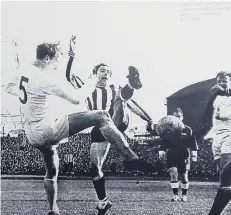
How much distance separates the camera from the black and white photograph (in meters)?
2.68

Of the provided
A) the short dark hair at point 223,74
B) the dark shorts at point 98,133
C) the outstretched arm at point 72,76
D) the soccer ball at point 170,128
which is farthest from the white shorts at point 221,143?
the outstretched arm at point 72,76

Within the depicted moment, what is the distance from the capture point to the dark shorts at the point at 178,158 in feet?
9.00

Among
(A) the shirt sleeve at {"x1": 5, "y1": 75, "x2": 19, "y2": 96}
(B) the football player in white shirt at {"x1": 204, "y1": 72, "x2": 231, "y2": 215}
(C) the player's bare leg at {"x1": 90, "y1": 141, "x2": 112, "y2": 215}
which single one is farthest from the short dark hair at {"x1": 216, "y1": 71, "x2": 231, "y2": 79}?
(A) the shirt sleeve at {"x1": 5, "y1": 75, "x2": 19, "y2": 96}

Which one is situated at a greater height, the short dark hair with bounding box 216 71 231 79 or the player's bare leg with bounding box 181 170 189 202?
the short dark hair with bounding box 216 71 231 79

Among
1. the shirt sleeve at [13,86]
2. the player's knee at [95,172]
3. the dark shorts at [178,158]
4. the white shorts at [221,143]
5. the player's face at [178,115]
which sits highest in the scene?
the shirt sleeve at [13,86]

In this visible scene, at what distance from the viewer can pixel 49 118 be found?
265 centimetres

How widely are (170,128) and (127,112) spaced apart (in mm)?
297

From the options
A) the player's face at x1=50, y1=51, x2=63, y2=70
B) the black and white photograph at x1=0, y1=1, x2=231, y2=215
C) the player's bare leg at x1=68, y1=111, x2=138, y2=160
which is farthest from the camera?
the player's face at x1=50, y1=51, x2=63, y2=70

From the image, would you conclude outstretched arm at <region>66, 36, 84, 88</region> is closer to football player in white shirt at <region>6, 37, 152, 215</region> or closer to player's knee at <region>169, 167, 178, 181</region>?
football player in white shirt at <region>6, 37, 152, 215</region>

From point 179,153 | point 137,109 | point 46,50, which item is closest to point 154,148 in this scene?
point 179,153

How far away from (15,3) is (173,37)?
44.1 inches

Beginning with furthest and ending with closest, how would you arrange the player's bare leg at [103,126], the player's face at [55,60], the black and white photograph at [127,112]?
the player's face at [55,60] → the black and white photograph at [127,112] → the player's bare leg at [103,126]

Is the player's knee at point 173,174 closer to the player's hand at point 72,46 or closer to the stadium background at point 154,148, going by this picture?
the stadium background at point 154,148

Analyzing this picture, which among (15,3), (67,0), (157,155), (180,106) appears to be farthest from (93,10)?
(157,155)
